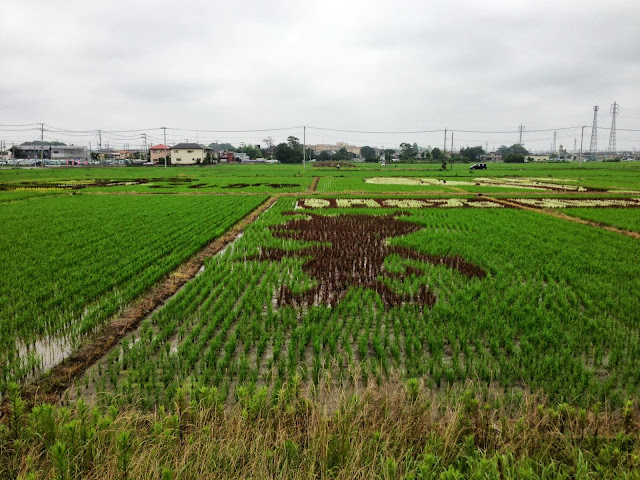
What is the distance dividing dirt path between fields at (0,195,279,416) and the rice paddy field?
32 millimetres

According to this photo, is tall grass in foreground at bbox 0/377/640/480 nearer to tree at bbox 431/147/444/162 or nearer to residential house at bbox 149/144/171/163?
residential house at bbox 149/144/171/163

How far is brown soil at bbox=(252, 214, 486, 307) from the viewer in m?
7.30

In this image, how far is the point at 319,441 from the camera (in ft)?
10.1

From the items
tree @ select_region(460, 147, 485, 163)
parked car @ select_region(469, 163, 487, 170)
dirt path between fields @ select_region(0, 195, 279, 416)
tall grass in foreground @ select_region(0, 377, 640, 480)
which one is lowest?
dirt path between fields @ select_region(0, 195, 279, 416)

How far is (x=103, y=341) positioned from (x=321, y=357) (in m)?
3.06

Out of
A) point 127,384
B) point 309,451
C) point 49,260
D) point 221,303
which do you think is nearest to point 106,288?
point 221,303

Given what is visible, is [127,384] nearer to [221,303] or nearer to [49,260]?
[221,303]

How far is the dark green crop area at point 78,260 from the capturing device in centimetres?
571

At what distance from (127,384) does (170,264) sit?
520cm

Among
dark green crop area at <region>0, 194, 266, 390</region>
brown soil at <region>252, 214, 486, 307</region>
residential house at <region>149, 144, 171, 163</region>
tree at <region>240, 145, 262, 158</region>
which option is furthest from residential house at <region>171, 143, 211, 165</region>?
brown soil at <region>252, 214, 486, 307</region>

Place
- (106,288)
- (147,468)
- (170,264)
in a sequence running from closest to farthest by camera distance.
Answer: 1. (147,468)
2. (106,288)
3. (170,264)

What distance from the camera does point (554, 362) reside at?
15.4ft

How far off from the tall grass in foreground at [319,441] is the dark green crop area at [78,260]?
1.95 metres

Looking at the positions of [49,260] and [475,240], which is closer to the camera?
[49,260]
